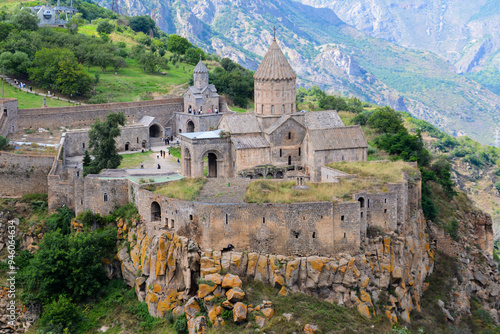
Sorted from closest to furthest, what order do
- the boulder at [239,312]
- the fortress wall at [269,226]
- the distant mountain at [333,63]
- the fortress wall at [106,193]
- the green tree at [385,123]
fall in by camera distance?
the boulder at [239,312] → the fortress wall at [269,226] → the fortress wall at [106,193] → the green tree at [385,123] → the distant mountain at [333,63]

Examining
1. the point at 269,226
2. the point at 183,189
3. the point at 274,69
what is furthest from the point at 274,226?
the point at 274,69

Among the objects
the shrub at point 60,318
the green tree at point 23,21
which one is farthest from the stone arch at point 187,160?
the green tree at point 23,21

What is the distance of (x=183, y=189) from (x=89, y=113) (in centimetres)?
2307

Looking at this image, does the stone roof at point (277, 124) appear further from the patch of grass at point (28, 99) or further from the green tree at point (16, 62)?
the green tree at point (16, 62)

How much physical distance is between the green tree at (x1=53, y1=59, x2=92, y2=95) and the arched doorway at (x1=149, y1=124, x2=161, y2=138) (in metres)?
8.80

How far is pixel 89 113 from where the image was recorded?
187 feet

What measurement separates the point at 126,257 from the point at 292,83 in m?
17.4

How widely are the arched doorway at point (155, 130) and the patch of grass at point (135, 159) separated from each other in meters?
5.81

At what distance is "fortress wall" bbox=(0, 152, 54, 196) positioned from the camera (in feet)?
139

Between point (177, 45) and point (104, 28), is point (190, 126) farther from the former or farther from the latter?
point (104, 28)

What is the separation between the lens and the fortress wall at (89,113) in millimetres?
53406

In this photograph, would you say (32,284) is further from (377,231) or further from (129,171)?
(377,231)

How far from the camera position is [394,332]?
32875 mm

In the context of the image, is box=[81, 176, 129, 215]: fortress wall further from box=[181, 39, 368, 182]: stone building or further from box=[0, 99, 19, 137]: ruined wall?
box=[0, 99, 19, 137]: ruined wall
